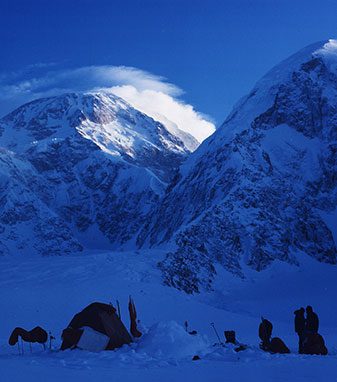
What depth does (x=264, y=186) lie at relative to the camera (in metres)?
74.6

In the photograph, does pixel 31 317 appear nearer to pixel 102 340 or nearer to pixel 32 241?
pixel 102 340

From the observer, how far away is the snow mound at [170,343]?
18.1m

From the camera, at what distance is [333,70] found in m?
95.5

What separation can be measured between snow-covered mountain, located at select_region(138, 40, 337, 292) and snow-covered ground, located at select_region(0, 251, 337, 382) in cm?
327

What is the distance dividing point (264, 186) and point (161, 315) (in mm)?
42157

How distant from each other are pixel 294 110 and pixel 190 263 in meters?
48.0

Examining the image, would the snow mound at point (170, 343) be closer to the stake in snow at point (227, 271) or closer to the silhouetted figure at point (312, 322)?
the stake in snow at point (227, 271)

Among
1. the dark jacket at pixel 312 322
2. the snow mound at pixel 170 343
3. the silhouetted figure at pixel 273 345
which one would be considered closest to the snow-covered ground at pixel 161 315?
the snow mound at pixel 170 343

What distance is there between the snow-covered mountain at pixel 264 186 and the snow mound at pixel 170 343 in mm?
25673

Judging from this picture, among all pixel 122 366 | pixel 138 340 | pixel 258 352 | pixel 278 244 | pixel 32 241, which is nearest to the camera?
pixel 122 366

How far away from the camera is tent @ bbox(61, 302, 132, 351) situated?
1923 cm

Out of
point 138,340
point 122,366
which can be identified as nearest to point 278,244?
point 138,340

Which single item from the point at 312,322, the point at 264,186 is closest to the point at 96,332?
the point at 312,322

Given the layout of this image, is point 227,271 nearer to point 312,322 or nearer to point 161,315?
point 161,315
